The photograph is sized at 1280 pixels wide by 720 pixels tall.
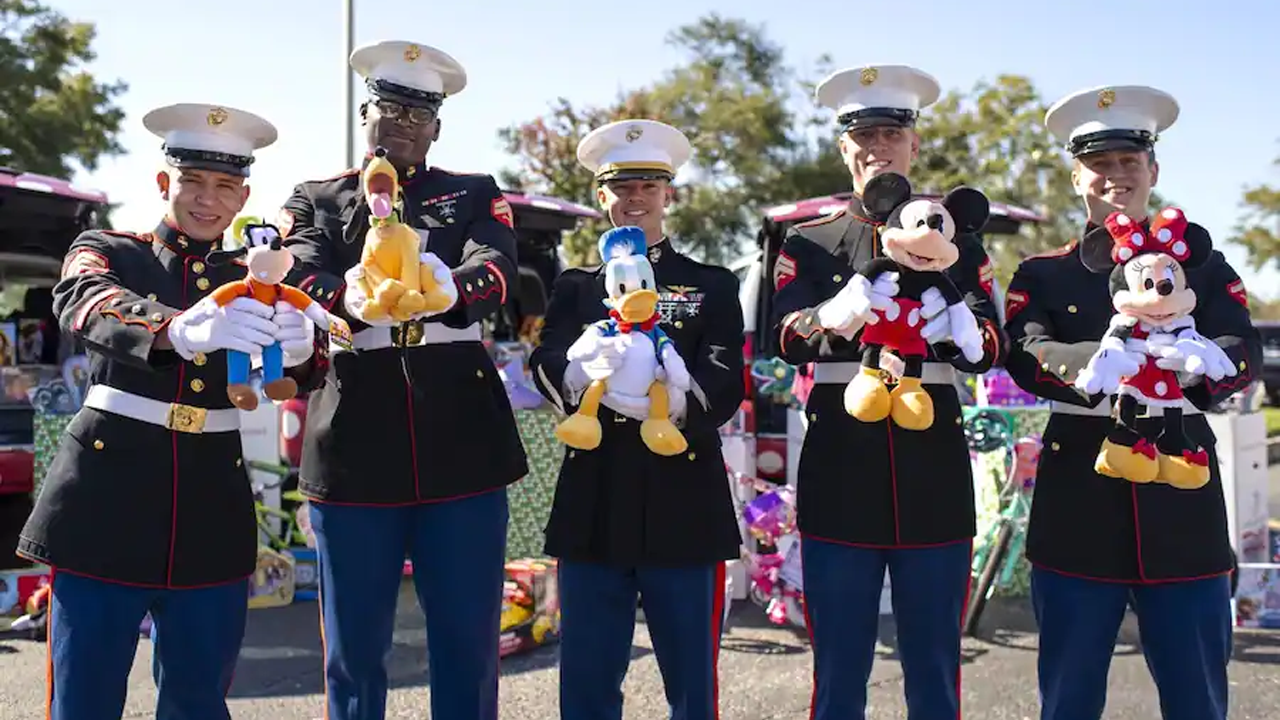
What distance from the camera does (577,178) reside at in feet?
65.9

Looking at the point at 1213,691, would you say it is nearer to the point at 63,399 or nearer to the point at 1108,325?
the point at 1108,325

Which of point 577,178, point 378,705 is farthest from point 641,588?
point 577,178

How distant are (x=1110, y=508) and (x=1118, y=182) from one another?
Answer: 0.85 m

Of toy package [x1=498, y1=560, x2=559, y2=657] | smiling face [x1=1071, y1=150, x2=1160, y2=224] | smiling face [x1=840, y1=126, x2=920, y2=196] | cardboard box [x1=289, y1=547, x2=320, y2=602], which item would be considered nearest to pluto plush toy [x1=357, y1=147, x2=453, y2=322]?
smiling face [x1=840, y1=126, x2=920, y2=196]

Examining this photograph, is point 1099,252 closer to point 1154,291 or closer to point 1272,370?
point 1154,291

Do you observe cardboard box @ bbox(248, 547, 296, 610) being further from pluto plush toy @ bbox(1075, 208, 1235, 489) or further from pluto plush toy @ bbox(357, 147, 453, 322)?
pluto plush toy @ bbox(1075, 208, 1235, 489)

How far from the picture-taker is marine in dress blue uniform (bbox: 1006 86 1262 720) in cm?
271

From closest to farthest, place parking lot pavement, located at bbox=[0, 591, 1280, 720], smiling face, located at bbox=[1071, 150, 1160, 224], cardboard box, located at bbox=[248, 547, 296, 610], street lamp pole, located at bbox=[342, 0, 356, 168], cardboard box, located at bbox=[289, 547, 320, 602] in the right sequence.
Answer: smiling face, located at bbox=[1071, 150, 1160, 224], parking lot pavement, located at bbox=[0, 591, 1280, 720], cardboard box, located at bbox=[248, 547, 296, 610], cardboard box, located at bbox=[289, 547, 320, 602], street lamp pole, located at bbox=[342, 0, 356, 168]

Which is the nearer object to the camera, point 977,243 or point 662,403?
point 662,403

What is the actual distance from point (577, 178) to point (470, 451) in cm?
1769

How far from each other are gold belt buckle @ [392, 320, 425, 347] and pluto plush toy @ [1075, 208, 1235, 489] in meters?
1.59

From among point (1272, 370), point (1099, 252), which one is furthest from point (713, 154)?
point (1099, 252)

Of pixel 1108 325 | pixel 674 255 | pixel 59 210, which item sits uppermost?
pixel 59 210

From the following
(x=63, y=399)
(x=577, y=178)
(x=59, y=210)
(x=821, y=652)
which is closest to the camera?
(x=821, y=652)
